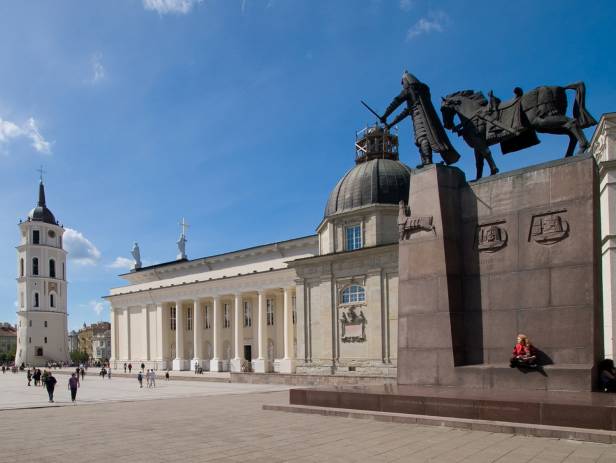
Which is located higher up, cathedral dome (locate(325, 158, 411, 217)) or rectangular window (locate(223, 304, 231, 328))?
cathedral dome (locate(325, 158, 411, 217))

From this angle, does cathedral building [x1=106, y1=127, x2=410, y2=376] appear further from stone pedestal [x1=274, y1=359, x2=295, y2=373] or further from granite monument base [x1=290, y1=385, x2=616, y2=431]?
granite monument base [x1=290, y1=385, x2=616, y2=431]

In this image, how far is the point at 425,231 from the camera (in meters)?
15.0

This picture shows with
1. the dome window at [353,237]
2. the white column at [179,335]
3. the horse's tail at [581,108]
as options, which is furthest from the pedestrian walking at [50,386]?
the white column at [179,335]

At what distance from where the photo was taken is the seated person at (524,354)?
12.6 metres

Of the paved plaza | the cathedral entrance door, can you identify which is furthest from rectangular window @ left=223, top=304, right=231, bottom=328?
the paved plaza

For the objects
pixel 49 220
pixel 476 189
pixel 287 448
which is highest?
pixel 49 220

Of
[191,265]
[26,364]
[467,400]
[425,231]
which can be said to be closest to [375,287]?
[425,231]

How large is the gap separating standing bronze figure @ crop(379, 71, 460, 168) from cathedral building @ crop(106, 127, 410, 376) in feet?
90.2

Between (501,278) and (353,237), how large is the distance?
3577cm

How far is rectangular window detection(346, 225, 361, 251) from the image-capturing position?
161 ft

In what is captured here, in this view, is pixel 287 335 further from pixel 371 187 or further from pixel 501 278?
pixel 501 278

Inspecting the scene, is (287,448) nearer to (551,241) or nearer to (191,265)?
(551,241)

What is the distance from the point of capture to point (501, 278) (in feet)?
45.5

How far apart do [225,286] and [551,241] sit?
54674 millimetres
